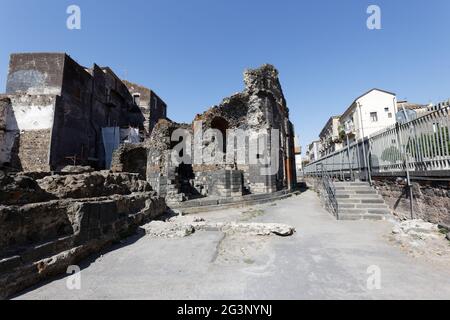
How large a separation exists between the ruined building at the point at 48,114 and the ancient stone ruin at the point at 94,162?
8 cm

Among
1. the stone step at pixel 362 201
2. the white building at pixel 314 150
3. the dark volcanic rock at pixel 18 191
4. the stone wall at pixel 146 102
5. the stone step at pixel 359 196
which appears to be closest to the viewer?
the dark volcanic rock at pixel 18 191

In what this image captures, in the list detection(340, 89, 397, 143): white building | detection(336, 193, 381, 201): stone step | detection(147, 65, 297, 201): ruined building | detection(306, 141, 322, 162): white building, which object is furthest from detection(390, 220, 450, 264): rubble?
detection(306, 141, 322, 162): white building

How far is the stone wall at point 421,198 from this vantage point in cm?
455

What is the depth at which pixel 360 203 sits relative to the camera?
22.6ft

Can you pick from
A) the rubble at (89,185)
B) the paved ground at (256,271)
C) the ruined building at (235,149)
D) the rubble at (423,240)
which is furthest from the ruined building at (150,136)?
the rubble at (423,240)

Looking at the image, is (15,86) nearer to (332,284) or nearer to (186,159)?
(186,159)

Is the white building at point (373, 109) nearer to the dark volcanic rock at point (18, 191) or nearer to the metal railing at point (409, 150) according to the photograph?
the metal railing at point (409, 150)

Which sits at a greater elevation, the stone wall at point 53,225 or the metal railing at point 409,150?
the metal railing at point 409,150

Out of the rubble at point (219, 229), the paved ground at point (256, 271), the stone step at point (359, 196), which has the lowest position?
the paved ground at point (256, 271)

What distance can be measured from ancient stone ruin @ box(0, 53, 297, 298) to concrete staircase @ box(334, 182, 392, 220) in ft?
15.8

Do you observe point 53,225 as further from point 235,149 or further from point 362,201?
point 235,149

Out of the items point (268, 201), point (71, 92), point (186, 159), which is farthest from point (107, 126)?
point (268, 201)

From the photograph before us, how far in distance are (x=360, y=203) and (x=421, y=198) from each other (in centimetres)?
173
